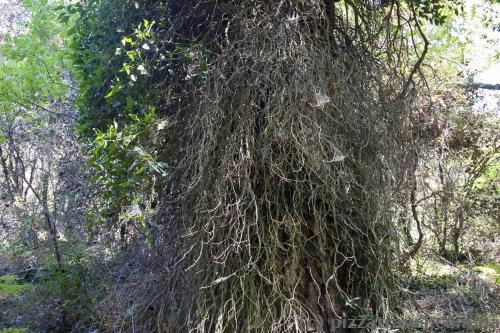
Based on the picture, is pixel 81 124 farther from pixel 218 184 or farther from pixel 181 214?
pixel 218 184

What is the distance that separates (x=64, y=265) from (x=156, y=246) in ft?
7.87

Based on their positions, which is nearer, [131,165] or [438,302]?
[131,165]

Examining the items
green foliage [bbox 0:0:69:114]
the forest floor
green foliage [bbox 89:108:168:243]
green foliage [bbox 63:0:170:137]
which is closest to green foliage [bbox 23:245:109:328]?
the forest floor

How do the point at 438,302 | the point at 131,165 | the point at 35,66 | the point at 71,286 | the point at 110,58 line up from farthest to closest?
the point at 35,66 → the point at 71,286 → the point at 438,302 → the point at 110,58 → the point at 131,165

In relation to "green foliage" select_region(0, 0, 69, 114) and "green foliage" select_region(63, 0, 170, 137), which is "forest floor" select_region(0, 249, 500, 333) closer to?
"green foliage" select_region(63, 0, 170, 137)

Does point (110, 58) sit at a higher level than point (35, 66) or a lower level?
lower

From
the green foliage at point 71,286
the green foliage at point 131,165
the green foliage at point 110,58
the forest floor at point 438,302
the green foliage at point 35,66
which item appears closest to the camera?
the green foliage at point 131,165

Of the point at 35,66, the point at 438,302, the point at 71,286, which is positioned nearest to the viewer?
the point at 438,302

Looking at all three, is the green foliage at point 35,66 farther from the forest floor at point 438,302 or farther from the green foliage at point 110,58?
the green foliage at point 110,58

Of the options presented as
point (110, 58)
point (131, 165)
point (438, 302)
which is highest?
point (110, 58)

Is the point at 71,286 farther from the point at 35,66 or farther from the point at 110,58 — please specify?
the point at 35,66

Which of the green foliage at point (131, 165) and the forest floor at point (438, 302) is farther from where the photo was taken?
the forest floor at point (438, 302)

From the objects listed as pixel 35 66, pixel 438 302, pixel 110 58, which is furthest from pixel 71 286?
pixel 438 302

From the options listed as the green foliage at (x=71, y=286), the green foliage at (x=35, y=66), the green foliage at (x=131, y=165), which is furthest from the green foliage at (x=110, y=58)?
the green foliage at (x=35, y=66)
